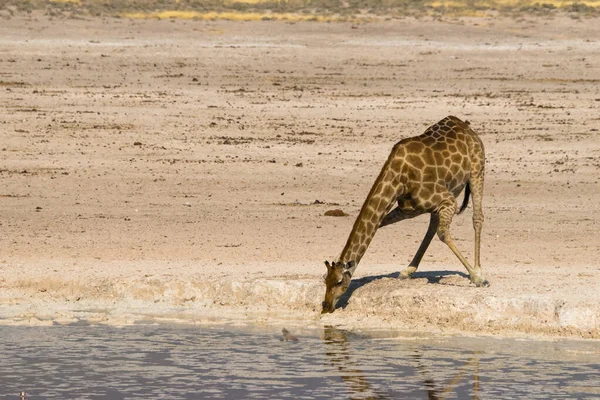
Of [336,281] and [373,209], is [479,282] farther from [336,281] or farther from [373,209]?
[336,281]

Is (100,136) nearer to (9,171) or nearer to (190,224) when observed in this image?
(9,171)

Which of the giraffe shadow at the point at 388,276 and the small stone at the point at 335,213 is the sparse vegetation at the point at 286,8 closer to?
the small stone at the point at 335,213

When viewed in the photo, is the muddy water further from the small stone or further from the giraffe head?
the small stone

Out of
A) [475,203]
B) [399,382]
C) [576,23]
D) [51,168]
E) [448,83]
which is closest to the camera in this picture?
[399,382]

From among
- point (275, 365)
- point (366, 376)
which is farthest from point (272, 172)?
point (366, 376)

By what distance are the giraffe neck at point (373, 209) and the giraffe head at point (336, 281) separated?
4.3 inches

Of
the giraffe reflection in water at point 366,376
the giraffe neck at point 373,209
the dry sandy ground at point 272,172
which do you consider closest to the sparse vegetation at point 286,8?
the dry sandy ground at point 272,172

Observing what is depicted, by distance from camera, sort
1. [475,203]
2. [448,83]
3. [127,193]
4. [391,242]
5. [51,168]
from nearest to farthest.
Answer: [475,203] < [391,242] < [127,193] < [51,168] < [448,83]

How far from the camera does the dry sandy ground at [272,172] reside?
1220cm

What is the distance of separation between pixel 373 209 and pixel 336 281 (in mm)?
688

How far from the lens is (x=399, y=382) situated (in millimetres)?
9516

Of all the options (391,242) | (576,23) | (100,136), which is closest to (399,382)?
(391,242)

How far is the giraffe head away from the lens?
1133 cm

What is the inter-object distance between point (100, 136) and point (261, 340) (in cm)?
1058
